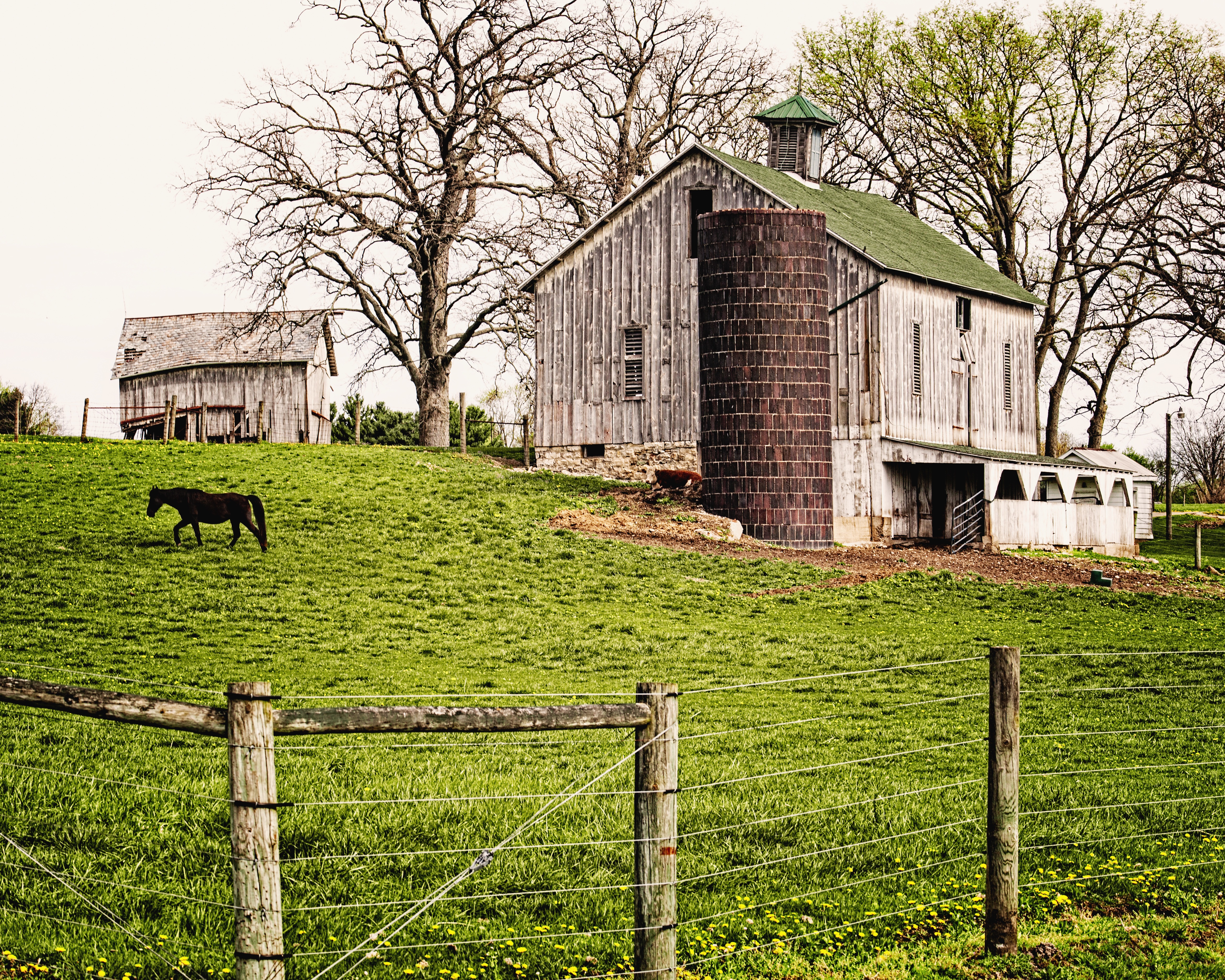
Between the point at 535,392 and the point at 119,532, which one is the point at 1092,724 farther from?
the point at 535,392

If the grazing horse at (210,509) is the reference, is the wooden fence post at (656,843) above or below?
below

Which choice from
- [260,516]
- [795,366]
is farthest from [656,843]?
[795,366]

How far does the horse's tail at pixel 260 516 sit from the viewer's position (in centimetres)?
2227

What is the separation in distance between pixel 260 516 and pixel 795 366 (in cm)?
1303

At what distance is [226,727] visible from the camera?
477 cm

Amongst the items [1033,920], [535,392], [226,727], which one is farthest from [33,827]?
[535,392]

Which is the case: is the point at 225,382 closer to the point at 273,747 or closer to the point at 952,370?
the point at 952,370

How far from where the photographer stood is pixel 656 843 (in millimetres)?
5359

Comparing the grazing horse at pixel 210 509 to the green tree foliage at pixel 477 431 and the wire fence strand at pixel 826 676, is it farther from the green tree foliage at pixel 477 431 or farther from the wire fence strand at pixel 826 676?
the green tree foliage at pixel 477 431

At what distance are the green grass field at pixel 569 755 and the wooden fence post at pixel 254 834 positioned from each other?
0.79m

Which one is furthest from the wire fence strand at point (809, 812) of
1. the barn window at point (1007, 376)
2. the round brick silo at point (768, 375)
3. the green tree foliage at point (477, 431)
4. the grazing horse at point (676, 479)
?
the green tree foliage at point (477, 431)

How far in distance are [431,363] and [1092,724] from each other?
35.1 m

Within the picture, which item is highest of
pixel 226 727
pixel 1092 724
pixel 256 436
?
pixel 256 436

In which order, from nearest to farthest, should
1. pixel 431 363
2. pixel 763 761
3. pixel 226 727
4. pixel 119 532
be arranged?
pixel 226 727, pixel 763 761, pixel 119 532, pixel 431 363
